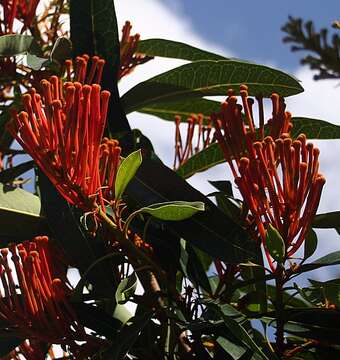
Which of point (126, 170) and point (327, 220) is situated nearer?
point (126, 170)

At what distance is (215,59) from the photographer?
64.3 inches

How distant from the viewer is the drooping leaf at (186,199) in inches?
50.0

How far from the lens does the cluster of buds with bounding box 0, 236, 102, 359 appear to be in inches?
47.0

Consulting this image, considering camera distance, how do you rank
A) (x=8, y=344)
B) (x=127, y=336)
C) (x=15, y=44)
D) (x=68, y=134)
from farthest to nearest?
(x=15, y=44), (x=8, y=344), (x=127, y=336), (x=68, y=134)

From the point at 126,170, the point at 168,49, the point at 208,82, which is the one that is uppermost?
the point at 168,49

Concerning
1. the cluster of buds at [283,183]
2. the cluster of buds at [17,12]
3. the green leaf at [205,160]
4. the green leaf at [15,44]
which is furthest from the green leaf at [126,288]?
the cluster of buds at [17,12]

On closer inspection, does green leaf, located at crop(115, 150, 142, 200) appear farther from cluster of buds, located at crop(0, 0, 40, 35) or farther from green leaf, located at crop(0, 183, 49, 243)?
cluster of buds, located at crop(0, 0, 40, 35)

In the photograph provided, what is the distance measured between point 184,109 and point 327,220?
555 millimetres

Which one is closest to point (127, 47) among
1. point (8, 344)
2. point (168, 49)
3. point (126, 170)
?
point (168, 49)

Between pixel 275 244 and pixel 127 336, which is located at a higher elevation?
pixel 275 244

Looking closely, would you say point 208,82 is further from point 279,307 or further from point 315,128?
point 279,307

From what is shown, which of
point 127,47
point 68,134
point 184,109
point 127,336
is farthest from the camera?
point 184,109

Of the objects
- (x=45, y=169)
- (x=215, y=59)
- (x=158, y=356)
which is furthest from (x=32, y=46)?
(x=158, y=356)

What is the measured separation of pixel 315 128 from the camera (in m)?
1.51
